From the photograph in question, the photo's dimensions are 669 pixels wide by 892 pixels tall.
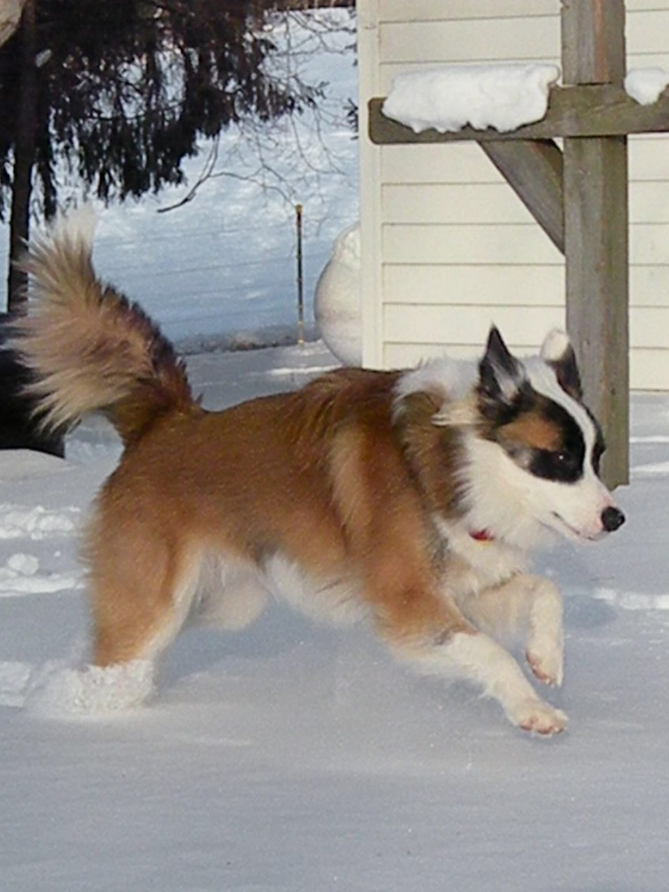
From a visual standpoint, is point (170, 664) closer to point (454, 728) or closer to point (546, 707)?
point (454, 728)

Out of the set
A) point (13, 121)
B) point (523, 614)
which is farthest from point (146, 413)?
point (13, 121)

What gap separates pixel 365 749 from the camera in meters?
4.70

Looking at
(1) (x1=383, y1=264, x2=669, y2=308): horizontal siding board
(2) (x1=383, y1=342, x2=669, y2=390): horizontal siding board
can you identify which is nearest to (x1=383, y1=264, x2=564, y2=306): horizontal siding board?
(1) (x1=383, y1=264, x2=669, y2=308): horizontal siding board

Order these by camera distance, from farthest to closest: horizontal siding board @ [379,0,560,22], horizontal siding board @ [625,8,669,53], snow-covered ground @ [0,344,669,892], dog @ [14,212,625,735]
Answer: horizontal siding board @ [379,0,560,22], horizontal siding board @ [625,8,669,53], dog @ [14,212,625,735], snow-covered ground @ [0,344,669,892]

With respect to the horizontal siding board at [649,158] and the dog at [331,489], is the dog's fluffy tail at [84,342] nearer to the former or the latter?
the dog at [331,489]

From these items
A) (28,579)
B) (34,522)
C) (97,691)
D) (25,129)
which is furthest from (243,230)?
(97,691)

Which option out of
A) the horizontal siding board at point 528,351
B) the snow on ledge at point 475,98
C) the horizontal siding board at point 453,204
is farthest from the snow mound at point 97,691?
the horizontal siding board at point 453,204

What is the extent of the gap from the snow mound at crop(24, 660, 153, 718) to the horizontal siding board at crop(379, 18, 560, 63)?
649 centimetres

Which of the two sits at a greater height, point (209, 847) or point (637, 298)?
point (637, 298)

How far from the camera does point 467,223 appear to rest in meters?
11.2

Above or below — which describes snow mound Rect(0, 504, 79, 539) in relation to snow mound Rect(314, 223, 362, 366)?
below

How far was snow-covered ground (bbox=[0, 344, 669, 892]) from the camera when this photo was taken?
3721 millimetres

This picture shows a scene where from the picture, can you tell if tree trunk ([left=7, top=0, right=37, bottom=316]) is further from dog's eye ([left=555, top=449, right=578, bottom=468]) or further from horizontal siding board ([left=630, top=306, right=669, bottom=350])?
dog's eye ([left=555, top=449, right=578, bottom=468])

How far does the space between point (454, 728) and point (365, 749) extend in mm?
318
